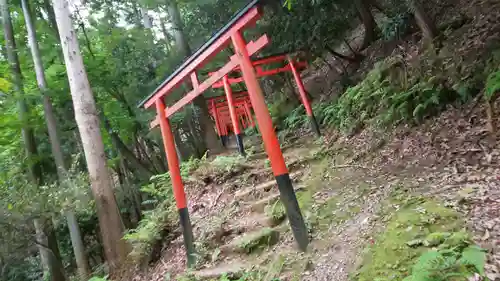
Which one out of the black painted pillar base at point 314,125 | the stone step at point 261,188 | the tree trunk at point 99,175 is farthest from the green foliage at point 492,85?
the tree trunk at point 99,175

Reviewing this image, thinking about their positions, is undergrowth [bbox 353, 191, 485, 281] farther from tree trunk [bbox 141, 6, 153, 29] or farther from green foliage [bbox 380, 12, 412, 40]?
tree trunk [bbox 141, 6, 153, 29]

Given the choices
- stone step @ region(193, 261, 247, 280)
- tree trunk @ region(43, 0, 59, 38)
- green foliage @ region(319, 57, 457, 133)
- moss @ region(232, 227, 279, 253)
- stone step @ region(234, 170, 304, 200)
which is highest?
tree trunk @ region(43, 0, 59, 38)

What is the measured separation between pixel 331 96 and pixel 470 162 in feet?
21.5

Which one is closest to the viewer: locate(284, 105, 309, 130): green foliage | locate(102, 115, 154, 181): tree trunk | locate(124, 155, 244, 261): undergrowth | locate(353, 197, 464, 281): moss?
locate(353, 197, 464, 281): moss

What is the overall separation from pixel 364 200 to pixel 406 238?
1.51m

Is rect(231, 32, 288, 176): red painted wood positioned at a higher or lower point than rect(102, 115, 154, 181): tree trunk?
lower

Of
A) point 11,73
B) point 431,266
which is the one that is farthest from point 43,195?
point 431,266

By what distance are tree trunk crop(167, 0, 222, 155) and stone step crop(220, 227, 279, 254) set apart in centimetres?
702

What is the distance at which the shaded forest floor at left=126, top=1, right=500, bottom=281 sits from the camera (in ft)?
12.2

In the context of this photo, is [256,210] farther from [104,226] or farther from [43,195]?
[43,195]

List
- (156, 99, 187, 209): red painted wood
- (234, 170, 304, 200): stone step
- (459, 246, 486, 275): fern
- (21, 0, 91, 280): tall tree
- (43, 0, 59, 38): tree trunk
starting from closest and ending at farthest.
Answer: (459, 246, 486, 275): fern, (156, 99, 187, 209): red painted wood, (234, 170, 304, 200): stone step, (21, 0, 91, 280): tall tree, (43, 0, 59, 38): tree trunk

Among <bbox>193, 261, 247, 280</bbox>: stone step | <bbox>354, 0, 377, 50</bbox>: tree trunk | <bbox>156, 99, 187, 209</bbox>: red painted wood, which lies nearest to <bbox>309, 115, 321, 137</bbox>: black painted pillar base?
<bbox>354, 0, 377, 50</bbox>: tree trunk

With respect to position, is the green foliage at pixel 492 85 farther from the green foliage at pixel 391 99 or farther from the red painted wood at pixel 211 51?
the red painted wood at pixel 211 51

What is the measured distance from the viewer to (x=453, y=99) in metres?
5.93
